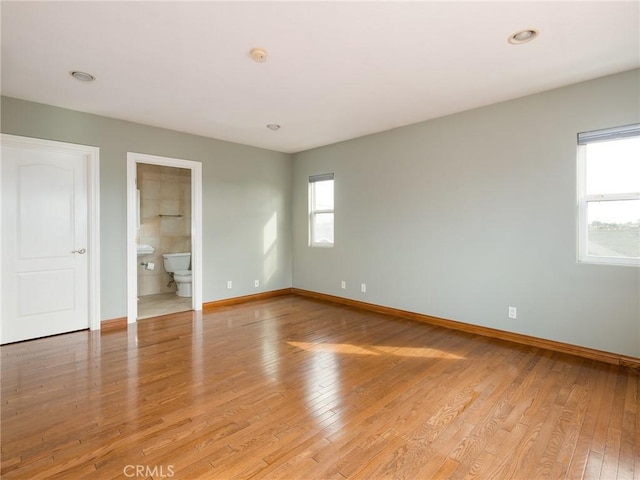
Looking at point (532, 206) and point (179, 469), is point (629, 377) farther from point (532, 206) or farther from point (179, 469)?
point (179, 469)

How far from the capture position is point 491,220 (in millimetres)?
3730

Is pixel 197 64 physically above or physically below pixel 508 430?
above

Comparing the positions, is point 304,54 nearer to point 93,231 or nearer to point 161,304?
point 93,231

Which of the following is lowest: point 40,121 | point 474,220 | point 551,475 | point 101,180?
point 551,475

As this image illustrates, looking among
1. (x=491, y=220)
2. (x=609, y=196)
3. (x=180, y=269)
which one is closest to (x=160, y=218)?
(x=180, y=269)

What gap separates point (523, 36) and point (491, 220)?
1878mm

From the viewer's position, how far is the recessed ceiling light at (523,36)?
7.66 feet

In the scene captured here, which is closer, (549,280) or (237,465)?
(237,465)

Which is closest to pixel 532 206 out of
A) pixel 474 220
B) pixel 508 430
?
pixel 474 220

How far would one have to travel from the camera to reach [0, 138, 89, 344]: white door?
11.5 ft

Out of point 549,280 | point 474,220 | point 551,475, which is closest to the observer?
point 551,475

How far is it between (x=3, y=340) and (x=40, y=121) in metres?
2.34

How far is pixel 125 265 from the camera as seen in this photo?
4.23 m

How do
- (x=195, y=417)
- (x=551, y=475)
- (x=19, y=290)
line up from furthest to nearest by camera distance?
(x=19, y=290) < (x=195, y=417) < (x=551, y=475)
